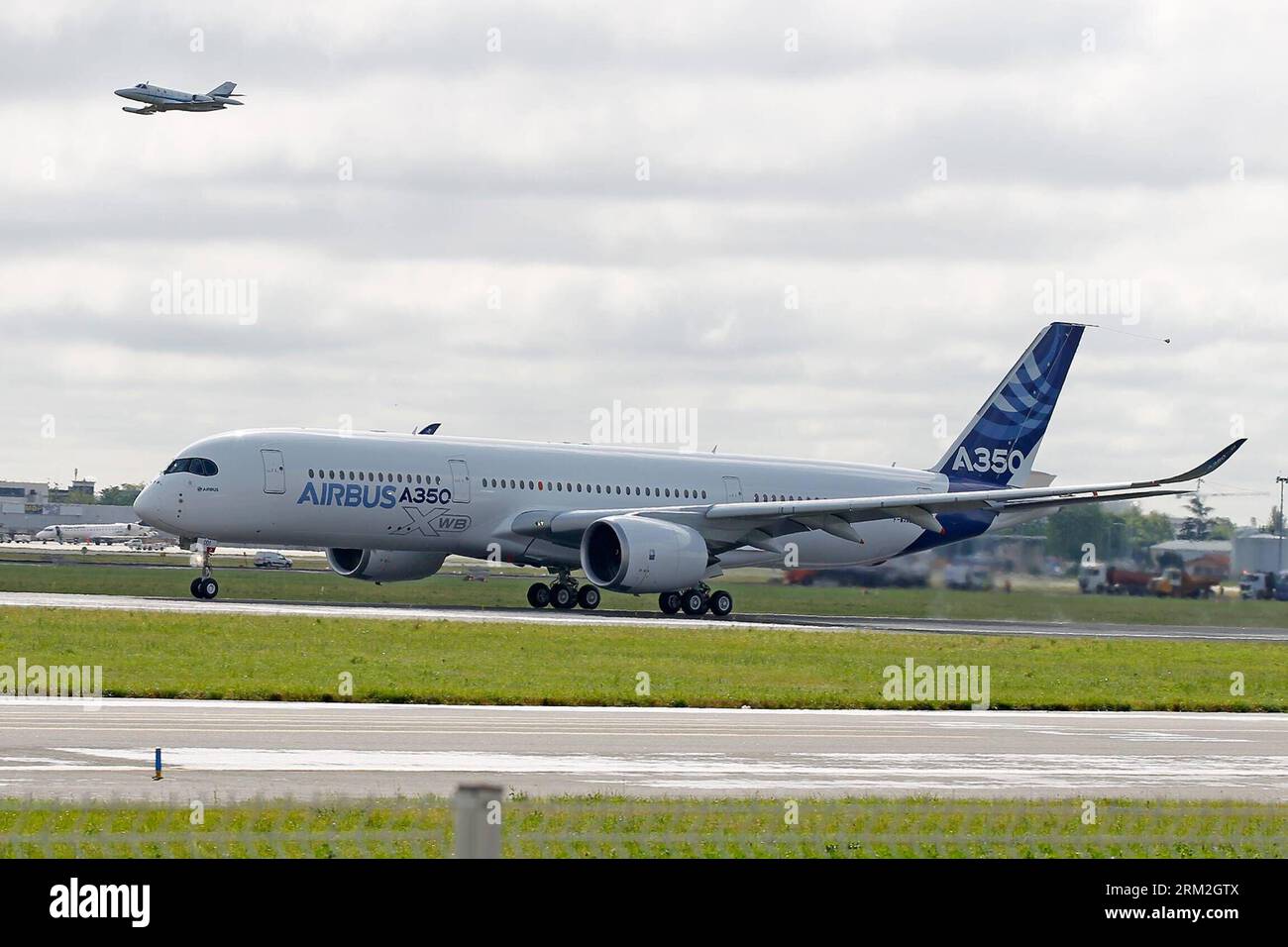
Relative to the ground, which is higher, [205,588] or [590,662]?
[205,588]

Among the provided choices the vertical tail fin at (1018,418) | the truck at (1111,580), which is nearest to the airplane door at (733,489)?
the vertical tail fin at (1018,418)

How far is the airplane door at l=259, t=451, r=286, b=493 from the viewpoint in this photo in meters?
48.2

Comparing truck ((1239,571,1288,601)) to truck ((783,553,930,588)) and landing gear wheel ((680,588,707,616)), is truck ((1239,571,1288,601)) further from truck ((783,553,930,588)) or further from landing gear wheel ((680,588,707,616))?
landing gear wheel ((680,588,707,616))

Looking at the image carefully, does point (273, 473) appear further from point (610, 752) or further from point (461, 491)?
point (610, 752)

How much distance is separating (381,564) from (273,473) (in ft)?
21.2

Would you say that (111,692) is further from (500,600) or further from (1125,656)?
(500,600)

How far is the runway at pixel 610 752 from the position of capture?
55.6 feet

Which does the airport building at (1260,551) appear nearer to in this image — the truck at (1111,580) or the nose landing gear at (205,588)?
the truck at (1111,580)

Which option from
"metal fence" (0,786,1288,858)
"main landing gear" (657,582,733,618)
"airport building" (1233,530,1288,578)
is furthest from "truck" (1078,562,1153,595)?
"metal fence" (0,786,1288,858)

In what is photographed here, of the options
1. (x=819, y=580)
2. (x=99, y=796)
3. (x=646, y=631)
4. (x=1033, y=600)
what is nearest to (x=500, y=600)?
(x=819, y=580)

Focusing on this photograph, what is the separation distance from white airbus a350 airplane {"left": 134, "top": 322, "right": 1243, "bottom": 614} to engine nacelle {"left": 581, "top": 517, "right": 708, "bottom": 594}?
41mm

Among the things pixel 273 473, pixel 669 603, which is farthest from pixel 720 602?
pixel 273 473

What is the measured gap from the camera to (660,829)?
541 inches
